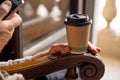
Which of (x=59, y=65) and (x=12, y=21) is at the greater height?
(x=12, y=21)

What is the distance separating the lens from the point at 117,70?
82.9 inches

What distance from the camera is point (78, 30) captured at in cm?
74

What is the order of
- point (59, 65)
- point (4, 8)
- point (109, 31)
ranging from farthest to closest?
1. point (109, 31)
2. point (59, 65)
3. point (4, 8)

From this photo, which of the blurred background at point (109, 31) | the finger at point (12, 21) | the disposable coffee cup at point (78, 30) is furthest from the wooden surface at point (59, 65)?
the blurred background at point (109, 31)

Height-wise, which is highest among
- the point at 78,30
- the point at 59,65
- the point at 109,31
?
the point at 78,30

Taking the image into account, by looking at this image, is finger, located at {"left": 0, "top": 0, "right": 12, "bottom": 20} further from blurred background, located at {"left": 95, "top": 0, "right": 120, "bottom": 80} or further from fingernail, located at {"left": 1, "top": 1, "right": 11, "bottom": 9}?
blurred background, located at {"left": 95, "top": 0, "right": 120, "bottom": 80}

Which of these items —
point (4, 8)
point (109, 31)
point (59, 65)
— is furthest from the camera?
point (109, 31)

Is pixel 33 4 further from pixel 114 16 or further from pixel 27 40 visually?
pixel 114 16

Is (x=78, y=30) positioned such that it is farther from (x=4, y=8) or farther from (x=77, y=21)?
(x=4, y=8)

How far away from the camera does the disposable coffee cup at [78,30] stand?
737 mm

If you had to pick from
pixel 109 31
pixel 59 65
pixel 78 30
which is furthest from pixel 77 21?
pixel 109 31

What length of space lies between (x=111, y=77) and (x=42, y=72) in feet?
4.07

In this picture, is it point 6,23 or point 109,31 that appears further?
point 109,31

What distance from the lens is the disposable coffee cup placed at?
0.74 m
